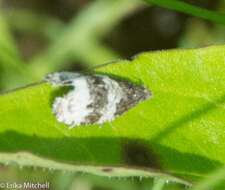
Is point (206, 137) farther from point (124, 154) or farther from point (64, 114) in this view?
point (64, 114)

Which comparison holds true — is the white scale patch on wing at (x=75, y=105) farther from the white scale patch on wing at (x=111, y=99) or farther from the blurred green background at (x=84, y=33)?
the blurred green background at (x=84, y=33)

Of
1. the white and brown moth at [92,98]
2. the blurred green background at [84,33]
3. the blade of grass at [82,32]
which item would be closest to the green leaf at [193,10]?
the white and brown moth at [92,98]

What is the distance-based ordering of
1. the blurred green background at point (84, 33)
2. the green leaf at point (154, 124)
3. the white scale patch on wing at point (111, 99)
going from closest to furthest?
the green leaf at point (154, 124)
the white scale patch on wing at point (111, 99)
the blurred green background at point (84, 33)

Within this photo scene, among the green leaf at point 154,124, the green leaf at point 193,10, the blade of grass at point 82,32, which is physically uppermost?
the blade of grass at point 82,32

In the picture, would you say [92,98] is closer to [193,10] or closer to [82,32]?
[193,10]

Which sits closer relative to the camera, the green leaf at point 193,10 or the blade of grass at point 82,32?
the green leaf at point 193,10

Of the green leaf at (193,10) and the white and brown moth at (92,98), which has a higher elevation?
the green leaf at (193,10)
